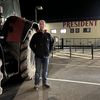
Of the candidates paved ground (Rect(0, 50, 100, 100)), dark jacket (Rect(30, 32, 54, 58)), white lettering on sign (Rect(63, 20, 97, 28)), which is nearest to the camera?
paved ground (Rect(0, 50, 100, 100))

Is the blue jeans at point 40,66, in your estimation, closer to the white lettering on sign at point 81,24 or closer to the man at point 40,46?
the man at point 40,46

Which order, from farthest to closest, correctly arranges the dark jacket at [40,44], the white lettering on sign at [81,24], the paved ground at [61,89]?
the white lettering on sign at [81,24] < the dark jacket at [40,44] < the paved ground at [61,89]

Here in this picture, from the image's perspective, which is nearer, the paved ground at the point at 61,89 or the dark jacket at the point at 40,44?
the paved ground at the point at 61,89

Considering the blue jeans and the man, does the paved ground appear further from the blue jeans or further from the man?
the man

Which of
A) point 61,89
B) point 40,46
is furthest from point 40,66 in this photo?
point 61,89

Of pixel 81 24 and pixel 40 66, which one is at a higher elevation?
pixel 81 24

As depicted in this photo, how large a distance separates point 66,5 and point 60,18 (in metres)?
1.32

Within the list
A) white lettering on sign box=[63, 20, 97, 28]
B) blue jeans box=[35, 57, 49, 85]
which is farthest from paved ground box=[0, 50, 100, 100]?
white lettering on sign box=[63, 20, 97, 28]

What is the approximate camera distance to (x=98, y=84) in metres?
6.85

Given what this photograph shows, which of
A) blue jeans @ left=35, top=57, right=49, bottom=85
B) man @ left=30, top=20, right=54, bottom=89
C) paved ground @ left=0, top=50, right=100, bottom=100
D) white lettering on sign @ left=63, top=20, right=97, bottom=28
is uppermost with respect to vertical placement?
white lettering on sign @ left=63, top=20, right=97, bottom=28

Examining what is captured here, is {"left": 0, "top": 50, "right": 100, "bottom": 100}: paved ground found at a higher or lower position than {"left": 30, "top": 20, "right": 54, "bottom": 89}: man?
lower

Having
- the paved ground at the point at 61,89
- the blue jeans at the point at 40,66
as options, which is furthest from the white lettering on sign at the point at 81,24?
the blue jeans at the point at 40,66

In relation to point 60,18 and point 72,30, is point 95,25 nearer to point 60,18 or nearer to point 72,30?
point 72,30

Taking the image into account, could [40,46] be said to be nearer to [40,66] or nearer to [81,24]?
[40,66]
